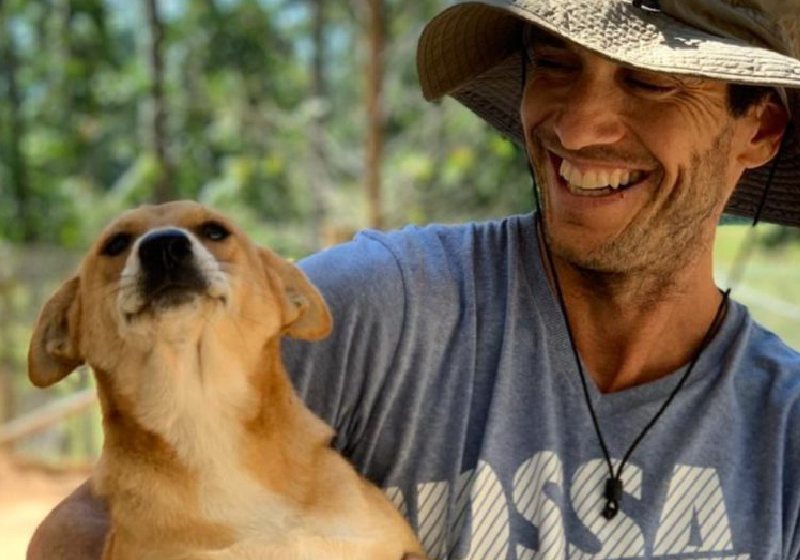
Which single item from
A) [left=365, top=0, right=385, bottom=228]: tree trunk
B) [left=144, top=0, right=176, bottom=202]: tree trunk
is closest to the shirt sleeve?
[left=365, top=0, right=385, bottom=228]: tree trunk

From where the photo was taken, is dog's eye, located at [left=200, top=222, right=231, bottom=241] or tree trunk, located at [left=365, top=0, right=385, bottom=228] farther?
tree trunk, located at [left=365, top=0, right=385, bottom=228]

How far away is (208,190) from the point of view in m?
12.2

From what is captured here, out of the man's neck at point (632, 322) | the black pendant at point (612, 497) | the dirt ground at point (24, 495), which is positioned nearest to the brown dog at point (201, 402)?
the black pendant at point (612, 497)

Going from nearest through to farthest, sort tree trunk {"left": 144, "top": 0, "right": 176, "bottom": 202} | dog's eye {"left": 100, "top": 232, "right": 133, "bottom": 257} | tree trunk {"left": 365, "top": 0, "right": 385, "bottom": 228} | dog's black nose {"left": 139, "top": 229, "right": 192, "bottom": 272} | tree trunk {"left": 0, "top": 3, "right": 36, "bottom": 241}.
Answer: dog's black nose {"left": 139, "top": 229, "right": 192, "bottom": 272} < dog's eye {"left": 100, "top": 232, "right": 133, "bottom": 257} < tree trunk {"left": 365, "top": 0, "right": 385, "bottom": 228} < tree trunk {"left": 144, "top": 0, "right": 176, "bottom": 202} < tree trunk {"left": 0, "top": 3, "right": 36, "bottom": 241}

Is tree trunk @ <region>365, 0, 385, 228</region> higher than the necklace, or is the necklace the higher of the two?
the necklace

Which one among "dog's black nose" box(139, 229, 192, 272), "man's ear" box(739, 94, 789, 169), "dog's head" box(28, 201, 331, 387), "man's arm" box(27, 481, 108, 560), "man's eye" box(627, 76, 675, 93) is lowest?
"man's arm" box(27, 481, 108, 560)

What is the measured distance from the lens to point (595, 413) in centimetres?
199

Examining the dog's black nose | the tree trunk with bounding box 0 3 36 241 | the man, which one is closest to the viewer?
the man

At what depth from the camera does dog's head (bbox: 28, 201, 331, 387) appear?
2.00 metres

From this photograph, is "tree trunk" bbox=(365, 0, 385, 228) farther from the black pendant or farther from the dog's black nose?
the black pendant

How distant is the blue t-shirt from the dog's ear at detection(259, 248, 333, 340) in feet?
0.18

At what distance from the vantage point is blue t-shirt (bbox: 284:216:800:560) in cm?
190

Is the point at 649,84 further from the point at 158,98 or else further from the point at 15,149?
the point at 15,149

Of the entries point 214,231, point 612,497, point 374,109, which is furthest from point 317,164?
point 612,497
